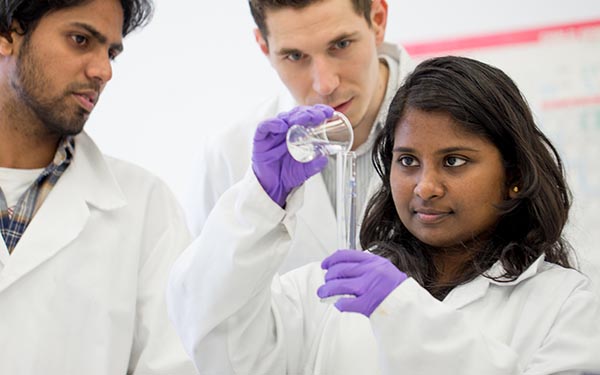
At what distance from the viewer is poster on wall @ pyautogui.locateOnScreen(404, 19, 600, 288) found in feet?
7.15

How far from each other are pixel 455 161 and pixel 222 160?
890 mm

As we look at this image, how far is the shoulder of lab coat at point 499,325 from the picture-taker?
1.15 metres

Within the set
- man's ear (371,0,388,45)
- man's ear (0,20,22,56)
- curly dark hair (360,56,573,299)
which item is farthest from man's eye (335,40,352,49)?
man's ear (0,20,22,56)

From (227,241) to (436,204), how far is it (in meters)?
0.32

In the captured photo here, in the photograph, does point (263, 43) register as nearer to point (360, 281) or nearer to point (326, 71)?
point (326, 71)

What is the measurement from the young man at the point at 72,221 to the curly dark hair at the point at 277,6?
1.00 ft

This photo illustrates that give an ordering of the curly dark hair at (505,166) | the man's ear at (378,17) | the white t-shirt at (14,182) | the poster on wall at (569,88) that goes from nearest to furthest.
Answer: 1. the curly dark hair at (505,166)
2. the white t-shirt at (14,182)
3. the man's ear at (378,17)
4. the poster on wall at (569,88)

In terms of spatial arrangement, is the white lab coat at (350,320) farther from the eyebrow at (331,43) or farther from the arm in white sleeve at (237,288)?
the eyebrow at (331,43)

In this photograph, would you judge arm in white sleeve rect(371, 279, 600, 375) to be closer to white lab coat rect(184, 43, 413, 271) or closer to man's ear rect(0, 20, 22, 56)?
white lab coat rect(184, 43, 413, 271)

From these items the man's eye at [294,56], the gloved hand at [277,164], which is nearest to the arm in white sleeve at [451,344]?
the gloved hand at [277,164]

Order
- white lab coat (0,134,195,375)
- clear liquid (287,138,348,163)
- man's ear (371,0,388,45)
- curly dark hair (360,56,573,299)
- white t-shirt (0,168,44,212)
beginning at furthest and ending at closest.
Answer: man's ear (371,0,388,45) → white t-shirt (0,168,44,212) → white lab coat (0,134,195,375) → curly dark hair (360,56,573,299) → clear liquid (287,138,348,163)

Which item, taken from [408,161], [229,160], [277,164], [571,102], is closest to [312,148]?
[277,164]

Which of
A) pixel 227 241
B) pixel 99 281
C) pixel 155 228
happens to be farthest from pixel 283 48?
pixel 227 241

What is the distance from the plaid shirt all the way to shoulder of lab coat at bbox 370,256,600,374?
2.90 ft
